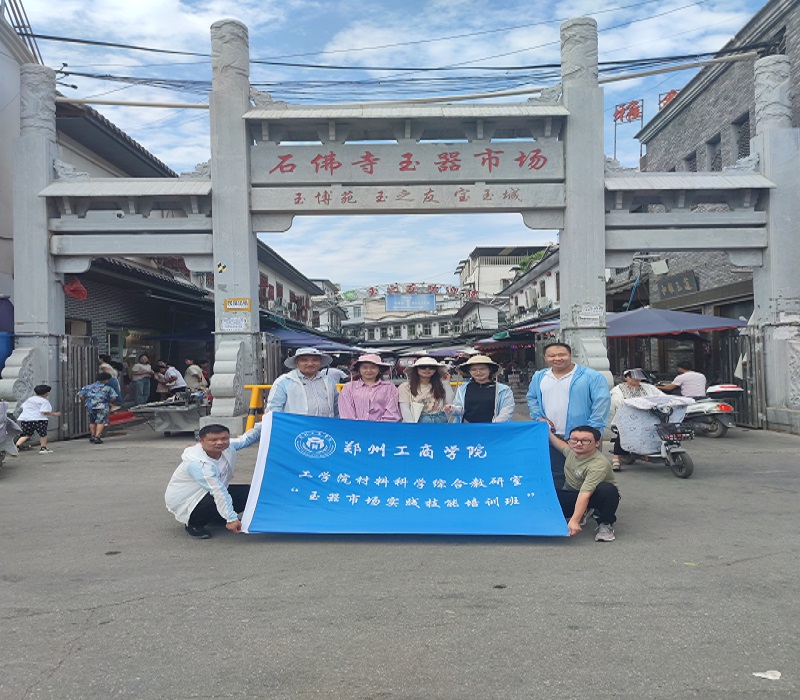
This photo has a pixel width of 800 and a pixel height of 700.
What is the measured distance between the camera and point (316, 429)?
5812mm

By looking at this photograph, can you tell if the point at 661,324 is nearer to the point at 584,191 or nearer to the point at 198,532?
the point at 584,191

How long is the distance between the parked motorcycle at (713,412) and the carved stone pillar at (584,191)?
1928 millimetres

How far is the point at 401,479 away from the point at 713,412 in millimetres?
5972

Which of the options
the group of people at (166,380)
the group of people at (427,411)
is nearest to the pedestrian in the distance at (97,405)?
the group of people at (166,380)

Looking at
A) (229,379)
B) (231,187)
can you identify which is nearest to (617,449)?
(229,379)

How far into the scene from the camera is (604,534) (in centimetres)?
527

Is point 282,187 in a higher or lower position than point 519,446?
higher

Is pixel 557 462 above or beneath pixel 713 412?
beneath

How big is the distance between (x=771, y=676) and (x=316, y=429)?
12.3ft

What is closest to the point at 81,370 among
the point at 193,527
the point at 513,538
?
the point at 193,527

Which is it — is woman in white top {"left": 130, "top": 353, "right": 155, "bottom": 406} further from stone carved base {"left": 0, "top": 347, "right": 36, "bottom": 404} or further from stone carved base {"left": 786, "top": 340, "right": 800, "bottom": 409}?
stone carved base {"left": 786, "top": 340, "right": 800, "bottom": 409}

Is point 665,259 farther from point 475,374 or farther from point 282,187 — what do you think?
point 475,374

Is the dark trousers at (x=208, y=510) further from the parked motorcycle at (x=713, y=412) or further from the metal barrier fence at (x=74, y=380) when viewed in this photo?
the metal barrier fence at (x=74, y=380)

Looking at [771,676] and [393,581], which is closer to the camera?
[771,676]
